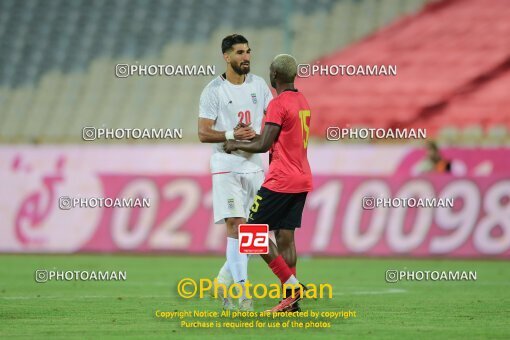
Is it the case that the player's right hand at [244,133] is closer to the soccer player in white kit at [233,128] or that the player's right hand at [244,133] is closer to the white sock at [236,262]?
the soccer player in white kit at [233,128]

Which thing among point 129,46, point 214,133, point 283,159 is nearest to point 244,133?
point 214,133

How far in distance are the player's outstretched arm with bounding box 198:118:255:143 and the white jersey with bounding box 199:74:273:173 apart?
72mm

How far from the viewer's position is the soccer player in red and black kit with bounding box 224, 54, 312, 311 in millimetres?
9180

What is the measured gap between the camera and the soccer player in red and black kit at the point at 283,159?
918 cm

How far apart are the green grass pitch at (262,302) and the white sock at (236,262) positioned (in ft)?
1.17

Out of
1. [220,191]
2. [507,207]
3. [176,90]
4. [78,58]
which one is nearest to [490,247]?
[507,207]

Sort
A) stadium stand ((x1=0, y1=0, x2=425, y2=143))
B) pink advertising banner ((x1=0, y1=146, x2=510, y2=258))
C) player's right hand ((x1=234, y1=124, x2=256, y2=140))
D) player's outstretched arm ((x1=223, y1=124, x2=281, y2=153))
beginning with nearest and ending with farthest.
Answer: player's outstretched arm ((x1=223, y1=124, x2=281, y2=153)), player's right hand ((x1=234, y1=124, x2=256, y2=140)), pink advertising banner ((x1=0, y1=146, x2=510, y2=258)), stadium stand ((x1=0, y1=0, x2=425, y2=143))

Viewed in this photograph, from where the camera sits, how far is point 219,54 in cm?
2591

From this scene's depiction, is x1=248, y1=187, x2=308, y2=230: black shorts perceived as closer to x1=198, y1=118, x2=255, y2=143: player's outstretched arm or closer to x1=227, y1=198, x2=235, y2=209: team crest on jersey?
x1=227, y1=198, x2=235, y2=209: team crest on jersey

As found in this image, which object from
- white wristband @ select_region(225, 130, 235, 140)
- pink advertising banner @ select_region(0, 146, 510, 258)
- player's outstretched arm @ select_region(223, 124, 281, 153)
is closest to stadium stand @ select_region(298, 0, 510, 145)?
pink advertising banner @ select_region(0, 146, 510, 258)

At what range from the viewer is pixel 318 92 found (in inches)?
946

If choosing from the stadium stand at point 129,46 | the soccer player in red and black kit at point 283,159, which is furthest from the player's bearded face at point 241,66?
the stadium stand at point 129,46

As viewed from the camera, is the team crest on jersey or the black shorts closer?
the black shorts

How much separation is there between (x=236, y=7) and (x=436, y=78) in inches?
211
